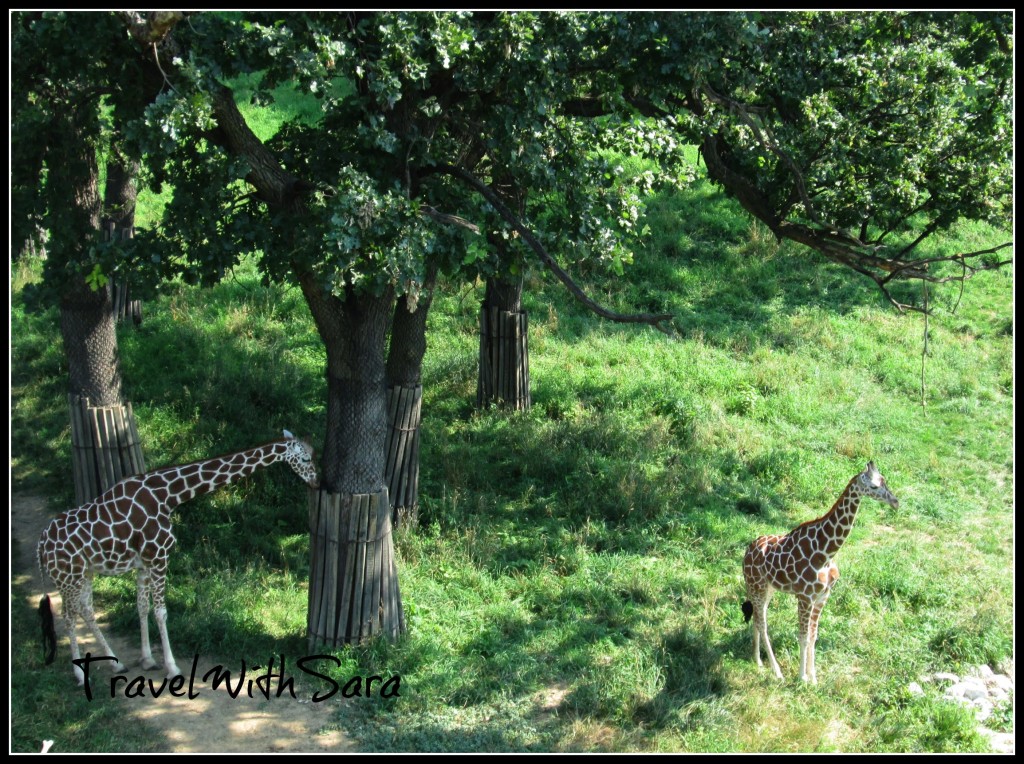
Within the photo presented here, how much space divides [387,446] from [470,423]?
2743 millimetres

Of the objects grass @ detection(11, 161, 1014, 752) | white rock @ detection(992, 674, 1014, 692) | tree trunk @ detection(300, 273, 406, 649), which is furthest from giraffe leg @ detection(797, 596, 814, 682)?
tree trunk @ detection(300, 273, 406, 649)

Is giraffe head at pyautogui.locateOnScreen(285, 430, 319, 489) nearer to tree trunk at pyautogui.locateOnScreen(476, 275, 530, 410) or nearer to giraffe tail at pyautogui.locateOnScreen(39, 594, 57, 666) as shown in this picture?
giraffe tail at pyautogui.locateOnScreen(39, 594, 57, 666)

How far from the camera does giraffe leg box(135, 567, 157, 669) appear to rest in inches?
353

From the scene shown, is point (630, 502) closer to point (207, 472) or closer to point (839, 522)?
point (839, 522)

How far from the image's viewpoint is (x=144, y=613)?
29.4 ft

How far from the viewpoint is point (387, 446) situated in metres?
11.6

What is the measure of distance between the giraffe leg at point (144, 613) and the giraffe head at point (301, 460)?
1594 millimetres

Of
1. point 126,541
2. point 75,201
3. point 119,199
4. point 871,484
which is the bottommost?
point 126,541

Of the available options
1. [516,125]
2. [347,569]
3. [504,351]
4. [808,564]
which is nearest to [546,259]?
[516,125]

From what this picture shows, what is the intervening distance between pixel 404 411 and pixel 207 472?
304 centimetres

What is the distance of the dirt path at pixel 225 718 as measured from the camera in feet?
26.7

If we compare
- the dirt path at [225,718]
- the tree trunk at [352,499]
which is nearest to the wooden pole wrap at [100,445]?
the dirt path at [225,718]

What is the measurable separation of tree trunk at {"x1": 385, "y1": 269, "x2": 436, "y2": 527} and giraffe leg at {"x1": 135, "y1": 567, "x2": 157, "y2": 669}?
3111mm

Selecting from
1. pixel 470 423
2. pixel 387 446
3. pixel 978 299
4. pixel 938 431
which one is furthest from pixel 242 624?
pixel 978 299
